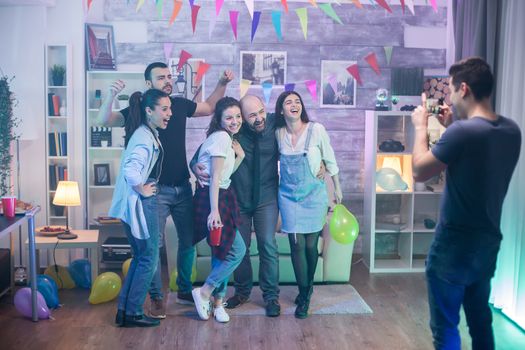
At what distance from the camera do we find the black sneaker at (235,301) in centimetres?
446

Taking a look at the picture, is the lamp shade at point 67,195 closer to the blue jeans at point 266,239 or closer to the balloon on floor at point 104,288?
the balloon on floor at point 104,288

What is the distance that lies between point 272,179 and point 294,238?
15.7 inches

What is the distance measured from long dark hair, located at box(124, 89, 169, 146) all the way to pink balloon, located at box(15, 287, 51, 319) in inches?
46.5

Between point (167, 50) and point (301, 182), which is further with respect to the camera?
point (167, 50)

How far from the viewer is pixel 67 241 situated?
4.76 metres

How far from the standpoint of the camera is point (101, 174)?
5656mm

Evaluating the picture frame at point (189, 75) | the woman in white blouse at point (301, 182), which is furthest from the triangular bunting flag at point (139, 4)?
the woman in white blouse at point (301, 182)

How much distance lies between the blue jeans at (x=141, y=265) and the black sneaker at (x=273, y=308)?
2.61 ft

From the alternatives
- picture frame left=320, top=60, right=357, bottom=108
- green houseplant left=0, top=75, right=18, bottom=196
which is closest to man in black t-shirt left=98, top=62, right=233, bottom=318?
green houseplant left=0, top=75, right=18, bottom=196

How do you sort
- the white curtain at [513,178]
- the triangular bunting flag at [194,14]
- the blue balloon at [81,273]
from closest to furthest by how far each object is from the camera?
the white curtain at [513,178] < the blue balloon at [81,273] < the triangular bunting flag at [194,14]

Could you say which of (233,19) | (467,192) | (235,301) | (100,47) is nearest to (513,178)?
(467,192)

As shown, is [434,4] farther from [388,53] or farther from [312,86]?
[312,86]

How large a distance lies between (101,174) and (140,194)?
1.86m

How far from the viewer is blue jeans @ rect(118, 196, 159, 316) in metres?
3.97
